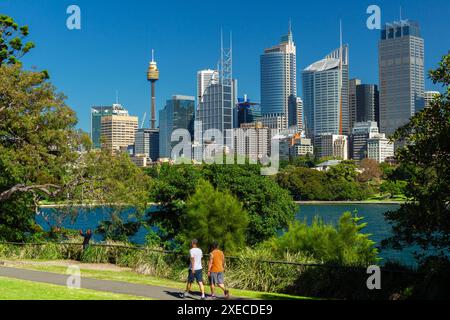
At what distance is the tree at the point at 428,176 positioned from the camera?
13680 mm

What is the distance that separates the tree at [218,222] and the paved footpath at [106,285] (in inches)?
294

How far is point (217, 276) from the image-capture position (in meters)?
15.6

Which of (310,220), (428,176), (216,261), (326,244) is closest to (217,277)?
(216,261)

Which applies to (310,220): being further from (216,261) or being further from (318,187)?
(216,261)

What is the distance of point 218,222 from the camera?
25.9 meters

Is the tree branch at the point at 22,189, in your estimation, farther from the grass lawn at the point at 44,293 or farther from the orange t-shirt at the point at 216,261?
the orange t-shirt at the point at 216,261

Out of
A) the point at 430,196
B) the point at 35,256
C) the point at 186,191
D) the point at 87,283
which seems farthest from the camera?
the point at 186,191

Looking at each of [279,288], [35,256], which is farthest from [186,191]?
[279,288]

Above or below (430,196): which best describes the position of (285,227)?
below

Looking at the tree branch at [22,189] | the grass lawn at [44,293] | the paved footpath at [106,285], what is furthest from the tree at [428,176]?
the tree branch at [22,189]

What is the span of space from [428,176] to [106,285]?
847cm
